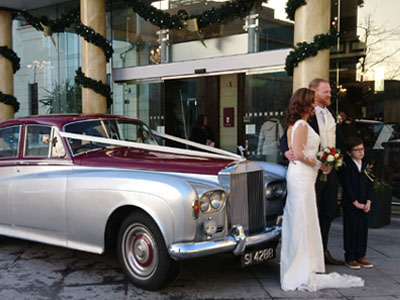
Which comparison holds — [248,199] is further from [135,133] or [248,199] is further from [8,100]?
[8,100]

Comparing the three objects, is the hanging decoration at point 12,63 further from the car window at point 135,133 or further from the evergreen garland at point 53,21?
the car window at point 135,133

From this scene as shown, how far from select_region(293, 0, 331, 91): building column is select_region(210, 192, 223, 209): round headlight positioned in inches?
174

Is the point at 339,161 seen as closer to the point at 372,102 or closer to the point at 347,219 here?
the point at 347,219

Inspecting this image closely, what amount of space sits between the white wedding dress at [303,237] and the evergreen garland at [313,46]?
12.0 feet

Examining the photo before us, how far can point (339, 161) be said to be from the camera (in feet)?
14.4

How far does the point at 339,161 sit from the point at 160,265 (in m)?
2.00

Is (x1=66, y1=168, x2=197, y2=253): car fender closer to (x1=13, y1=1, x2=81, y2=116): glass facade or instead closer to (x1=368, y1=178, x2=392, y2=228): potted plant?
(x1=368, y1=178, x2=392, y2=228): potted plant

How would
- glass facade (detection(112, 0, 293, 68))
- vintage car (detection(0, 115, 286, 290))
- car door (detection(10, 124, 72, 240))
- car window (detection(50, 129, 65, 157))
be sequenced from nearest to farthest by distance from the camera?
1. vintage car (detection(0, 115, 286, 290))
2. car door (detection(10, 124, 72, 240))
3. car window (detection(50, 129, 65, 157))
4. glass facade (detection(112, 0, 293, 68))

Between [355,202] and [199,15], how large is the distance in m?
6.65

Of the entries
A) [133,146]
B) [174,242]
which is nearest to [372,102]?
[133,146]

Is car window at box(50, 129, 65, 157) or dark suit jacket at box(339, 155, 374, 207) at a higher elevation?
car window at box(50, 129, 65, 157)

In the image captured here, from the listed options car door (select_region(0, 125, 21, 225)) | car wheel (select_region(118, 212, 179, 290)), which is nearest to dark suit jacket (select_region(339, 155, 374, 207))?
car wheel (select_region(118, 212, 179, 290))

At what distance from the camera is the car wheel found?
159 inches

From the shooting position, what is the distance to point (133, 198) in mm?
4137
